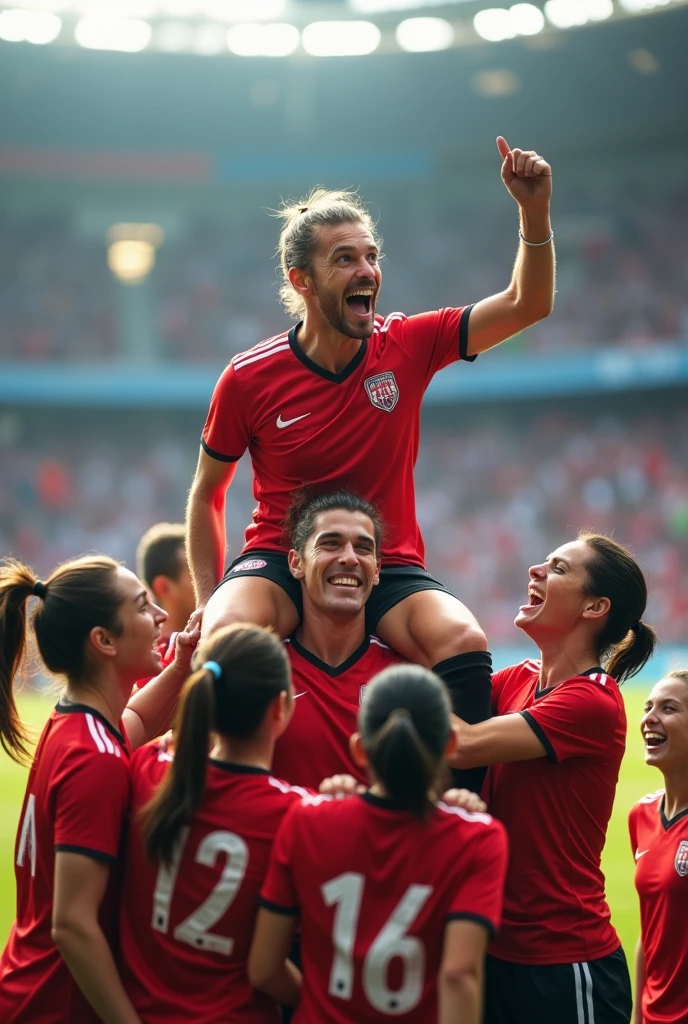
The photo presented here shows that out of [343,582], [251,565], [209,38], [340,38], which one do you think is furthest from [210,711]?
[209,38]

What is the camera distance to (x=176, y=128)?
95.7ft

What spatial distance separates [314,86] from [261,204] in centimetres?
331

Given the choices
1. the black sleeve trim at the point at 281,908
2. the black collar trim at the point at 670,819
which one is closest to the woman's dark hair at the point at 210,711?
the black sleeve trim at the point at 281,908

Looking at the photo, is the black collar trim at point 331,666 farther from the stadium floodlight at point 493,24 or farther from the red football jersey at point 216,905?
the stadium floodlight at point 493,24

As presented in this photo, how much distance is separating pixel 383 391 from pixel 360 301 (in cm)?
33

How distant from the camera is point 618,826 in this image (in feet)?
37.8

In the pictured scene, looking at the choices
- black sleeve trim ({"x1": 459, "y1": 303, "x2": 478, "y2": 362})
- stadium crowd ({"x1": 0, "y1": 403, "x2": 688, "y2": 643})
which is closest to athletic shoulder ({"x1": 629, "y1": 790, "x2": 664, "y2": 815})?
black sleeve trim ({"x1": 459, "y1": 303, "x2": 478, "y2": 362})

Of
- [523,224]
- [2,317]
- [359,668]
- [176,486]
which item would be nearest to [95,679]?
[359,668]

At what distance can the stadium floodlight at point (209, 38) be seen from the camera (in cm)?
2736

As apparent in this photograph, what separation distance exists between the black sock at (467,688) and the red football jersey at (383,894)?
0.96 metres

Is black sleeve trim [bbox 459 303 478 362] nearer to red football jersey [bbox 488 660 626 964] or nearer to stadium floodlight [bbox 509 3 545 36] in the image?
red football jersey [bbox 488 660 626 964]

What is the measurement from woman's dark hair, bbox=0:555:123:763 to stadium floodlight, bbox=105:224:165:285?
88.2 ft

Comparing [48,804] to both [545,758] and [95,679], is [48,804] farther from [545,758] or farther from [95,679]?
[545,758]

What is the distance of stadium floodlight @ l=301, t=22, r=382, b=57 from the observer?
27.0 m
